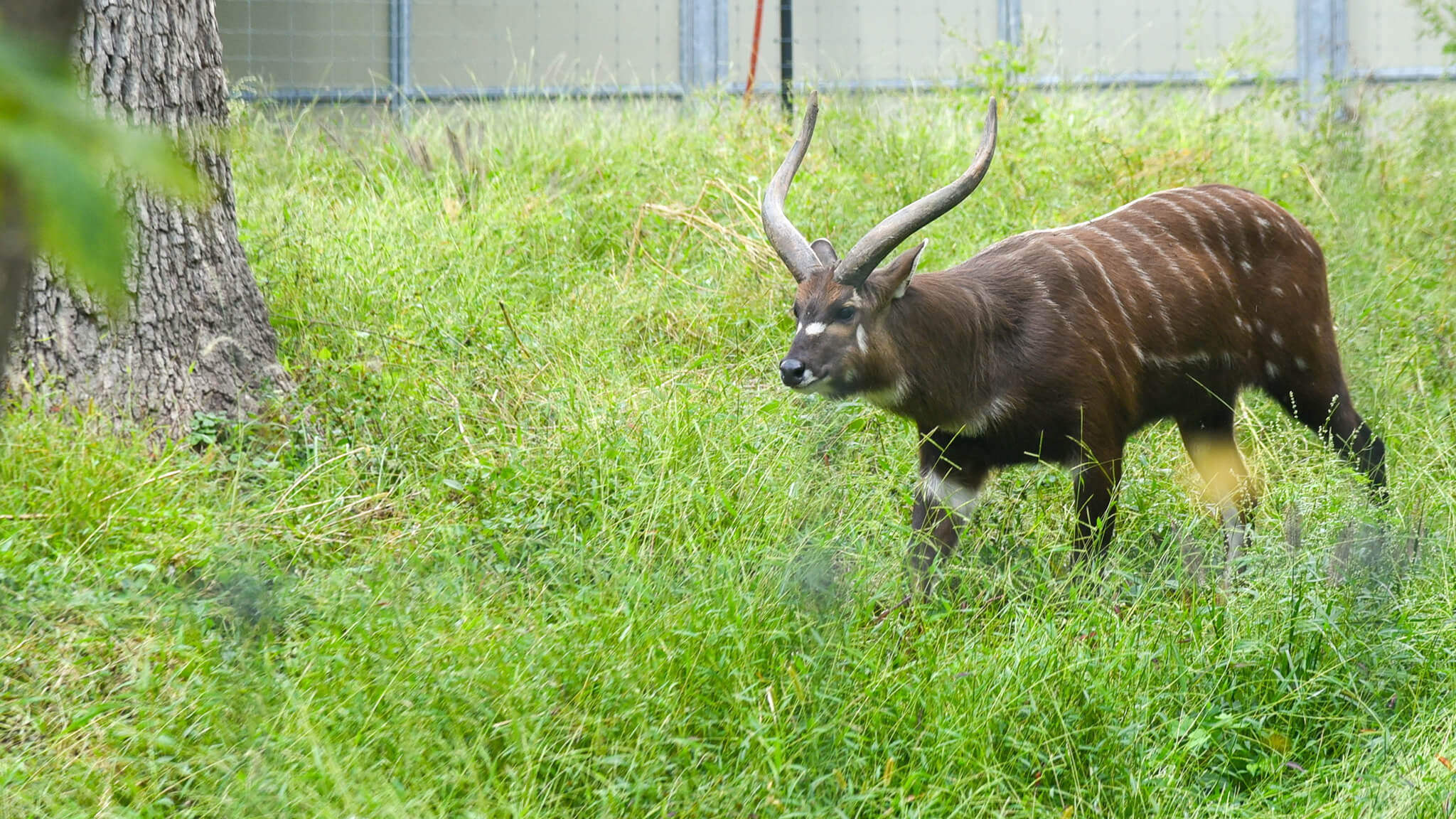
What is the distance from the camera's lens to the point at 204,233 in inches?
194

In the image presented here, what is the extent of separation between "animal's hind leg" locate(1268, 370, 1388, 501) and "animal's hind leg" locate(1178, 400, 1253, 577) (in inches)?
9.6

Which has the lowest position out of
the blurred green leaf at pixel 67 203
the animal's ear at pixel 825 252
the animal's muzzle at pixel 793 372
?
the animal's muzzle at pixel 793 372

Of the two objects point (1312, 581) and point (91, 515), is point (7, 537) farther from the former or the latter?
point (1312, 581)

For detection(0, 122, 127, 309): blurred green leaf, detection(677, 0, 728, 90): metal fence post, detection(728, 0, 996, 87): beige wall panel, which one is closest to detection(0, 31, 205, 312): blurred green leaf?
detection(0, 122, 127, 309): blurred green leaf

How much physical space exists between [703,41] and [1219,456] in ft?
20.1

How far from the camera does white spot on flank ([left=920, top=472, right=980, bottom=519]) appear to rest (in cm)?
436

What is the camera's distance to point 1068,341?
4.28 meters

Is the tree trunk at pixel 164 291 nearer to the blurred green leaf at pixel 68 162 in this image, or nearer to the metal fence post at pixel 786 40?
the blurred green leaf at pixel 68 162

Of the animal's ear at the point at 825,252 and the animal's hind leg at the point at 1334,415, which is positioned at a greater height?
the animal's ear at the point at 825,252

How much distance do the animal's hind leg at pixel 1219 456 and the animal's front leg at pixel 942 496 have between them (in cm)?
98

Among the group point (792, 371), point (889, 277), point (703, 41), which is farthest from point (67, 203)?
point (703, 41)

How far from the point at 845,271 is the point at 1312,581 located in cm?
164

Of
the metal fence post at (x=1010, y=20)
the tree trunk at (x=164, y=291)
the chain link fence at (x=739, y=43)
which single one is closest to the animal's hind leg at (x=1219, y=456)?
the tree trunk at (x=164, y=291)

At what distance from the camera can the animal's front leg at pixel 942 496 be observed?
428 cm
